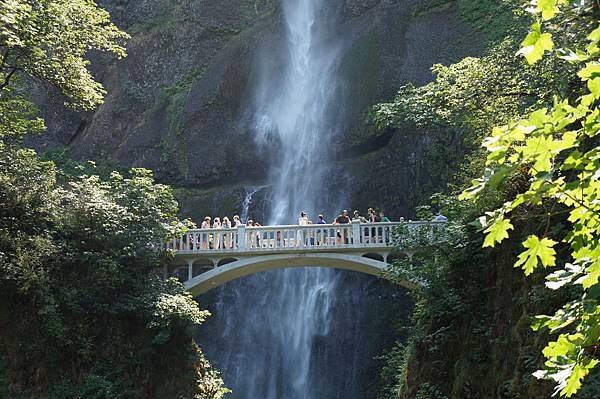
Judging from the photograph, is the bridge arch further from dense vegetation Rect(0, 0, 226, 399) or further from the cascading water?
the cascading water

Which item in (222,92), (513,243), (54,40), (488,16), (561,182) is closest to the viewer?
(561,182)

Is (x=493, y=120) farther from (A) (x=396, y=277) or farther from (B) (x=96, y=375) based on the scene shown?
(B) (x=96, y=375)

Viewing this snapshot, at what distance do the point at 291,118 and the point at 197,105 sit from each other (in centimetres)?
480

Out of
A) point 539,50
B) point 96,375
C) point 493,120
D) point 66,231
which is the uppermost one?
point 493,120

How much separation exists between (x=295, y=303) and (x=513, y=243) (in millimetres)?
15955

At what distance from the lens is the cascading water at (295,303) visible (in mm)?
26938

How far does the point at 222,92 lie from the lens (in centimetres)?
3494

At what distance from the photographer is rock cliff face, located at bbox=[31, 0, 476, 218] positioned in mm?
31109

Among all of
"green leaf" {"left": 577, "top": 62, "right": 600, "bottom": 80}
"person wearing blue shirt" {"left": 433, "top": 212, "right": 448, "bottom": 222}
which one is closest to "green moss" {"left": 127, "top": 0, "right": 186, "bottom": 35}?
"person wearing blue shirt" {"left": 433, "top": 212, "right": 448, "bottom": 222}

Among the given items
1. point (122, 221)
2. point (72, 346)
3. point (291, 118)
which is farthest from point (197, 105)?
point (72, 346)

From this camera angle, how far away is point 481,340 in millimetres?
13391

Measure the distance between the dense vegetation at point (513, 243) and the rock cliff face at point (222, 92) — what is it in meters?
9.33

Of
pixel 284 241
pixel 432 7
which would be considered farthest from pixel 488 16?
pixel 284 241

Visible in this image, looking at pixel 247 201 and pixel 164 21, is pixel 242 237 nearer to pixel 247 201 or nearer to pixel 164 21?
pixel 247 201
